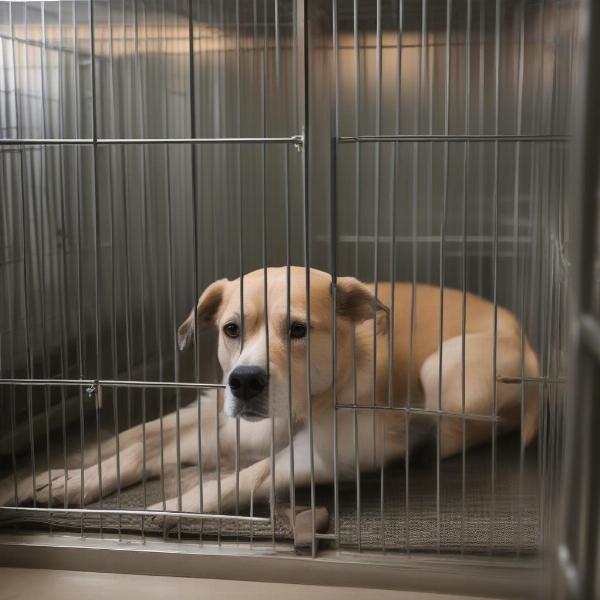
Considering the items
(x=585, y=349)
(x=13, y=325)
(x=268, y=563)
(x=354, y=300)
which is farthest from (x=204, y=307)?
(x=585, y=349)

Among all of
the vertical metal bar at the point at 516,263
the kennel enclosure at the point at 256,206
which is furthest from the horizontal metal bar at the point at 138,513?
the vertical metal bar at the point at 516,263

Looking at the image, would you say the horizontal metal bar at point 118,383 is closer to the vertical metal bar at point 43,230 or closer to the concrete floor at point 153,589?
the vertical metal bar at point 43,230

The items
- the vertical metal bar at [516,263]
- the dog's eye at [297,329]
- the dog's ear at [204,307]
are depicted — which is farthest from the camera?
the dog's ear at [204,307]

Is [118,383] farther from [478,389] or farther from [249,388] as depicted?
[478,389]

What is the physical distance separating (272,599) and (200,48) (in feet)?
4.74

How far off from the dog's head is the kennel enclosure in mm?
87

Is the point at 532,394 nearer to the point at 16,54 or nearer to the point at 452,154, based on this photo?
the point at 452,154

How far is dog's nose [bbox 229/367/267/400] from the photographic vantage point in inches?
64.3

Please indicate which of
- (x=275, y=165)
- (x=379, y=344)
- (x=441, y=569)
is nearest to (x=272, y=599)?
(x=441, y=569)

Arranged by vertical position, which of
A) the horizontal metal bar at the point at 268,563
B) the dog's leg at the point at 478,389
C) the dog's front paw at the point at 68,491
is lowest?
the horizontal metal bar at the point at 268,563

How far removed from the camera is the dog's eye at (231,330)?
1.76 metres

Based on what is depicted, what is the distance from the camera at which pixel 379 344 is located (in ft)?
6.85

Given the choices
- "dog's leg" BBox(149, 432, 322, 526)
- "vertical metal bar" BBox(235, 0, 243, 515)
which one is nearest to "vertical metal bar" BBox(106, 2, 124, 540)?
"dog's leg" BBox(149, 432, 322, 526)

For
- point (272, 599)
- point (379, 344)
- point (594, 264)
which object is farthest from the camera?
point (379, 344)
